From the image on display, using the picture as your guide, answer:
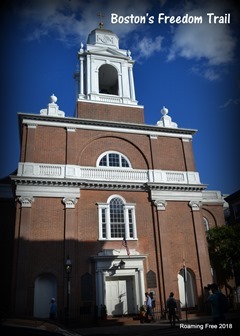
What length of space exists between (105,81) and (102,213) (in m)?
12.7

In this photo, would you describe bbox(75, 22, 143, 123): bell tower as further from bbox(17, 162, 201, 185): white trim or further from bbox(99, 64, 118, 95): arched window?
bbox(17, 162, 201, 185): white trim

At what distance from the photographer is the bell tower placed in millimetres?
23344

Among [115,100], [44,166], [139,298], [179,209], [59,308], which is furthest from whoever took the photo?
[115,100]

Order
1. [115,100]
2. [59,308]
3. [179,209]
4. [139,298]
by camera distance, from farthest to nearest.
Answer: [115,100]
[179,209]
[139,298]
[59,308]

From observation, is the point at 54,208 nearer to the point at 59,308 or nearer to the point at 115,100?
the point at 59,308

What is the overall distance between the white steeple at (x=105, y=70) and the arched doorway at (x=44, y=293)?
12709 millimetres

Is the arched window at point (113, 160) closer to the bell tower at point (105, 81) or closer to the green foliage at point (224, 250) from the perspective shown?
the bell tower at point (105, 81)

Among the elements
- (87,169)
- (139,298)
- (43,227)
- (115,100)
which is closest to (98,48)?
(115,100)

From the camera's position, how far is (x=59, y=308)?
16797 mm

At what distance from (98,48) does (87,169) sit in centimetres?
1097

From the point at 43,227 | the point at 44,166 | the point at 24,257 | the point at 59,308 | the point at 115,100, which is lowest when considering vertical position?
the point at 59,308

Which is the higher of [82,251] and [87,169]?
[87,169]

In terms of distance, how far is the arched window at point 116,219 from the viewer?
63.9 feet

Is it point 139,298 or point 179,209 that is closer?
point 139,298
